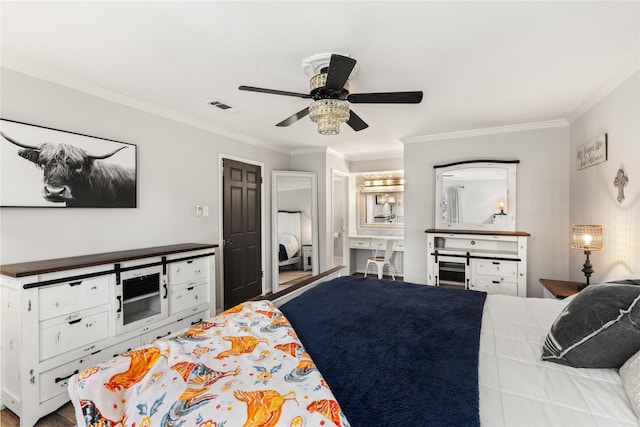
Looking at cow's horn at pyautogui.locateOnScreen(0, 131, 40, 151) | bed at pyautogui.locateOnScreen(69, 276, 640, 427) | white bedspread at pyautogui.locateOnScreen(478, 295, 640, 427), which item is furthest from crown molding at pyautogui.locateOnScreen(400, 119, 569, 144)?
cow's horn at pyautogui.locateOnScreen(0, 131, 40, 151)

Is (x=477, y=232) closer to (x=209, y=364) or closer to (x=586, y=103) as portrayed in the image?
(x=586, y=103)

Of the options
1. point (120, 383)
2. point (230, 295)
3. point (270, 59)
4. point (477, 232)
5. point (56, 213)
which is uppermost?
point (270, 59)

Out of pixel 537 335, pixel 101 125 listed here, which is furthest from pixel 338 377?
pixel 101 125

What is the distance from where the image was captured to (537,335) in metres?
1.53

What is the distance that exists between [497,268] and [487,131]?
5.90ft

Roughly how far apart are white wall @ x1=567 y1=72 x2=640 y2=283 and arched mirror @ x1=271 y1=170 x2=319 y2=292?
3.48 meters

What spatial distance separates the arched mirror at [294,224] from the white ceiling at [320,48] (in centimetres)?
204

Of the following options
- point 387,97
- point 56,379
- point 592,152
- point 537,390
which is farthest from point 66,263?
point 592,152

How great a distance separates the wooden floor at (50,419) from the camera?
1.95 meters

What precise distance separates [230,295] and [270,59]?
10.0ft

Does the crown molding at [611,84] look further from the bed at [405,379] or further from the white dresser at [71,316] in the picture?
the white dresser at [71,316]

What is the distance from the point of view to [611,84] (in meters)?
2.53

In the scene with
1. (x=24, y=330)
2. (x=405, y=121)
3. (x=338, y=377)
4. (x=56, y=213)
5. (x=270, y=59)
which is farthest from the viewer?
(x=405, y=121)

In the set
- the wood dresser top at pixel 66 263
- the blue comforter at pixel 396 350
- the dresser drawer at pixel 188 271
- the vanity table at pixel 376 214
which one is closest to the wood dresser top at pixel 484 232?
the vanity table at pixel 376 214
